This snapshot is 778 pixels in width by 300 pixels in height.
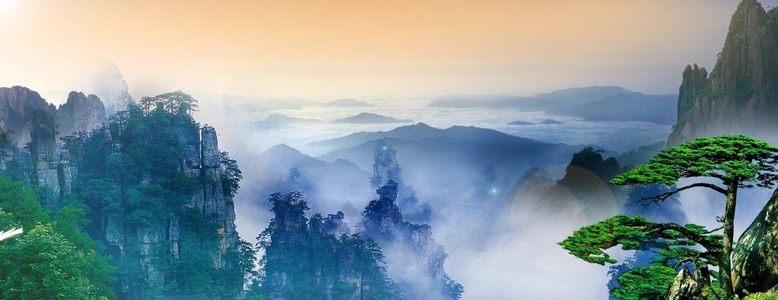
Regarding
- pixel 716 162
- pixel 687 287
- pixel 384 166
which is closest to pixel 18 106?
pixel 384 166

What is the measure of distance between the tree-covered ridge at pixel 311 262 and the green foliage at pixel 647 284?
34386mm

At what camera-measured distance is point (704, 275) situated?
10.8m

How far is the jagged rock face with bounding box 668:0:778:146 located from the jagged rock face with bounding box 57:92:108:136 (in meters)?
46.5

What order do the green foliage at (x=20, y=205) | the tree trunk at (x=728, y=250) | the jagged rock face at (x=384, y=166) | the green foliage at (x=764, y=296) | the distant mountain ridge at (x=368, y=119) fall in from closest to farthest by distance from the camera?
the green foliage at (x=764, y=296), the tree trunk at (x=728, y=250), the green foliage at (x=20, y=205), the jagged rock face at (x=384, y=166), the distant mountain ridge at (x=368, y=119)

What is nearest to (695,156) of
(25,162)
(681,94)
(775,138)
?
(25,162)

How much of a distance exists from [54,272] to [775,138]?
169 feet

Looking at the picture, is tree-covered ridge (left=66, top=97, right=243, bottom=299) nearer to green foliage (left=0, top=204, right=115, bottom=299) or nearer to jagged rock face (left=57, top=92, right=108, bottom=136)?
jagged rock face (left=57, top=92, right=108, bottom=136)

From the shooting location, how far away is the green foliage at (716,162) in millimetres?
10539

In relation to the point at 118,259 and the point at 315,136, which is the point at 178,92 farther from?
the point at 315,136

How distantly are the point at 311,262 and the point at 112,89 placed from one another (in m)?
23.4

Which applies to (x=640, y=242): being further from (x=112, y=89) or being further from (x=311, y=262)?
(x=112, y=89)

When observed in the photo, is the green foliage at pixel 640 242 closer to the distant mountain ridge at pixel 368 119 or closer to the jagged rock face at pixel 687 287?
the jagged rock face at pixel 687 287

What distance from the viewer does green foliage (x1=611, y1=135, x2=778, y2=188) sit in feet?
34.6

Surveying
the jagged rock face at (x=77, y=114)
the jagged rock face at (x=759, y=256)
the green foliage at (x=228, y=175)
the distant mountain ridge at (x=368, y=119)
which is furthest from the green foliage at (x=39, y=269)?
the distant mountain ridge at (x=368, y=119)
